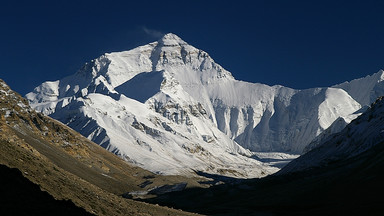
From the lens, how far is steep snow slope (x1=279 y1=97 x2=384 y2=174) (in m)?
154

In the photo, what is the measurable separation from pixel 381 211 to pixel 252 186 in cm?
8774

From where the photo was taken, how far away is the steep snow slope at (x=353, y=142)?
506 ft

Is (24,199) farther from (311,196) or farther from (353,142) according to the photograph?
(353,142)

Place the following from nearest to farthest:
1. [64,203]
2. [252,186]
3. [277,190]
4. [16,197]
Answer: [16,197], [64,203], [277,190], [252,186]

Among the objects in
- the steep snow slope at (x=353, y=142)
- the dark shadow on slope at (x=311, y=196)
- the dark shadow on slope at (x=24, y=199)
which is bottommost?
the dark shadow on slope at (x=24, y=199)

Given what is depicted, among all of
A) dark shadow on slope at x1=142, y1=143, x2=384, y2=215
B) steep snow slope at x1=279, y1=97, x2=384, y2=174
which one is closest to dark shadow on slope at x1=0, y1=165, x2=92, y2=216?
dark shadow on slope at x1=142, y1=143, x2=384, y2=215

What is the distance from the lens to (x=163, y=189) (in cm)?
19588

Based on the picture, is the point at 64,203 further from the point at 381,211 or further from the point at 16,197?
the point at 381,211

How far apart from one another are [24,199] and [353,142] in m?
157

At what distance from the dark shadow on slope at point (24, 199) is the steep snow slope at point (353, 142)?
127154 mm

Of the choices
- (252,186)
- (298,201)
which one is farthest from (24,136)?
(298,201)

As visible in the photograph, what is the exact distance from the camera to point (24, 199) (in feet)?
105

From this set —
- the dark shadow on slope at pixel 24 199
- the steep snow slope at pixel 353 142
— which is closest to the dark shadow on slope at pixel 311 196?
the steep snow slope at pixel 353 142

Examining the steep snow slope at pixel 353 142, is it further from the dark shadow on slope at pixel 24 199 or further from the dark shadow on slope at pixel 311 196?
the dark shadow on slope at pixel 24 199
